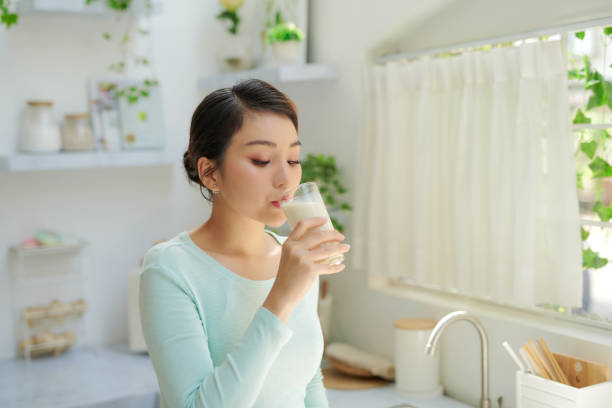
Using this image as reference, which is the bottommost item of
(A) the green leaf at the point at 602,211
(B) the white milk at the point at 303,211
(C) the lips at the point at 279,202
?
(A) the green leaf at the point at 602,211

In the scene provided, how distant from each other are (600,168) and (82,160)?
7.19 ft

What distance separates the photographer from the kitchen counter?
257cm

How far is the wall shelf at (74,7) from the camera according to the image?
308 centimetres

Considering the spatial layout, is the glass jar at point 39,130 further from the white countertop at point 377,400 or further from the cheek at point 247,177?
the cheek at point 247,177

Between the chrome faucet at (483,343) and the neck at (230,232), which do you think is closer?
the neck at (230,232)

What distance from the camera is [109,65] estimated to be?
11.5ft

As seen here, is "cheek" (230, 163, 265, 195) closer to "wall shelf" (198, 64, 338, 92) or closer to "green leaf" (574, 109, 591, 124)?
"green leaf" (574, 109, 591, 124)

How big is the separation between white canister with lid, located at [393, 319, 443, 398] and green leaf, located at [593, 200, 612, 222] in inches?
28.3

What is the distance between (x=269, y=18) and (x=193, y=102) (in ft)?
1.95

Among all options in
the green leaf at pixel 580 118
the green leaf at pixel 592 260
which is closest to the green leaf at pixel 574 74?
the green leaf at pixel 580 118

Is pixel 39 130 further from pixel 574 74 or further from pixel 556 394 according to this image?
pixel 556 394

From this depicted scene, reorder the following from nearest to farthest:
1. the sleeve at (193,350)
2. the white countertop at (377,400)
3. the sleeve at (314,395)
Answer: the sleeve at (193,350) → the sleeve at (314,395) → the white countertop at (377,400)

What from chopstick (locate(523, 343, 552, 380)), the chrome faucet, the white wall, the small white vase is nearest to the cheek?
the chrome faucet

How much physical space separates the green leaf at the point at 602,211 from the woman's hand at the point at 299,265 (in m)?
1.48
